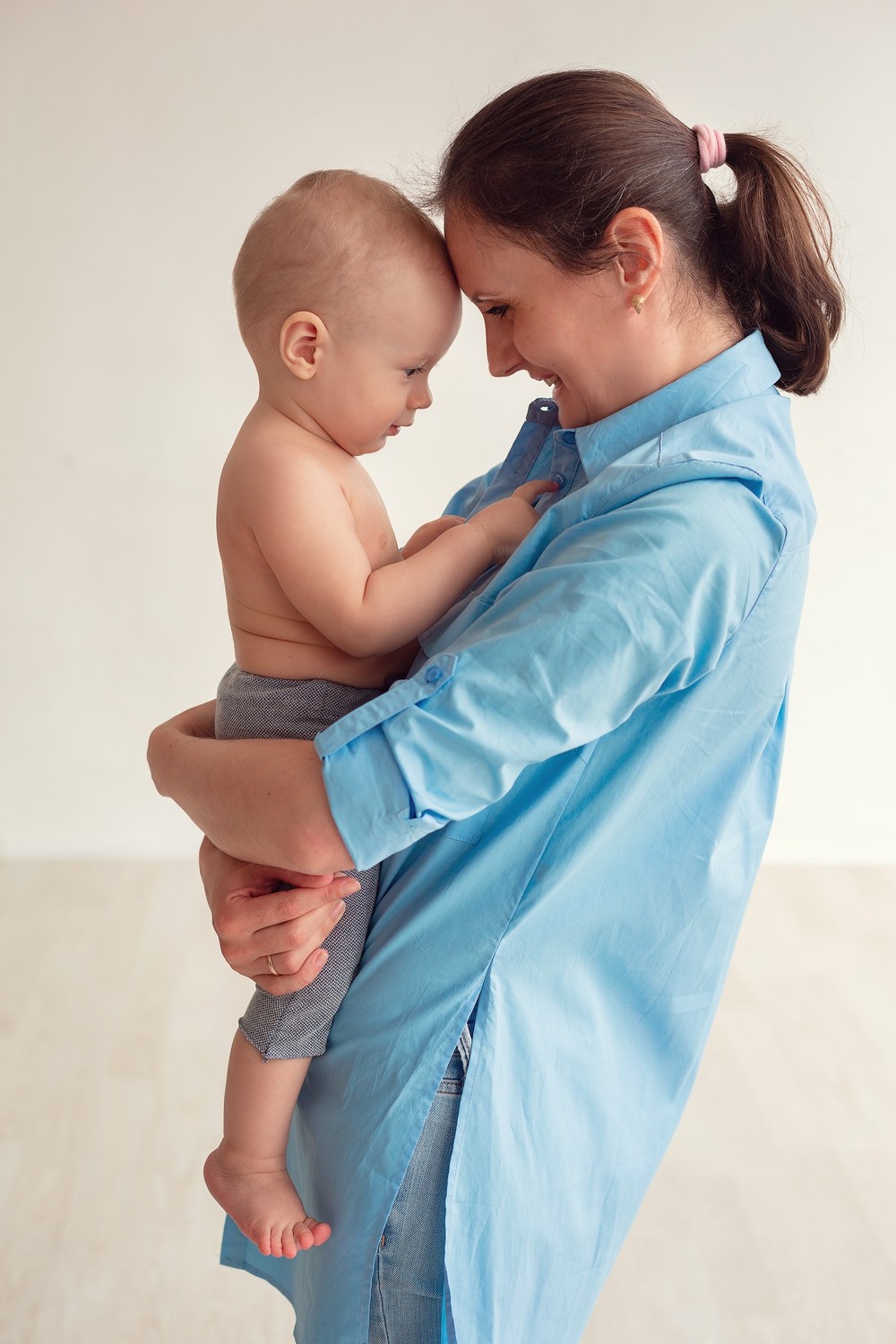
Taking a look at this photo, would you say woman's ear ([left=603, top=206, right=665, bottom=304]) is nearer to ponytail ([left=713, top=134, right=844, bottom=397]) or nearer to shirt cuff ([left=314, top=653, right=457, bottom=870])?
ponytail ([left=713, top=134, right=844, bottom=397])

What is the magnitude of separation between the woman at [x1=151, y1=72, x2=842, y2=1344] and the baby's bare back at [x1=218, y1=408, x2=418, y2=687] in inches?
4.7

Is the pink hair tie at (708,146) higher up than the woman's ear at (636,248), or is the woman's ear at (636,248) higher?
the pink hair tie at (708,146)

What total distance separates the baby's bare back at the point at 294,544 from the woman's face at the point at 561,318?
22cm

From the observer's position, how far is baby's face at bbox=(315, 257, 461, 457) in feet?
3.77

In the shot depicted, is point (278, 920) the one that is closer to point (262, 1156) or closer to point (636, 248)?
point (262, 1156)

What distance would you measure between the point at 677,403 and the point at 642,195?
18 cm

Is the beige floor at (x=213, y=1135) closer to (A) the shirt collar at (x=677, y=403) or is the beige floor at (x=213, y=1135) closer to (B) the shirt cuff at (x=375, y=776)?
(B) the shirt cuff at (x=375, y=776)

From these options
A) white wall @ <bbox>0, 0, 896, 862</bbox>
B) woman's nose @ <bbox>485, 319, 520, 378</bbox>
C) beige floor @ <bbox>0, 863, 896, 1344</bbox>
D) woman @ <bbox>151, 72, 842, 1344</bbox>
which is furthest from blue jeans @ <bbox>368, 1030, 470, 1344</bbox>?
white wall @ <bbox>0, 0, 896, 862</bbox>

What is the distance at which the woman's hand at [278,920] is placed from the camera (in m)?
1.02

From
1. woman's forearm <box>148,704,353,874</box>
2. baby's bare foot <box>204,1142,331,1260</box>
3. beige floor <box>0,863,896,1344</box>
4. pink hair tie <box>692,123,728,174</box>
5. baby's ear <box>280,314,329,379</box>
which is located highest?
pink hair tie <box>692,123,728,174</box>

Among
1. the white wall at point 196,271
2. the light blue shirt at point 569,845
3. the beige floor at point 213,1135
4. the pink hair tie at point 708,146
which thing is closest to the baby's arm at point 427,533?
the light blue shirt at point 569,845

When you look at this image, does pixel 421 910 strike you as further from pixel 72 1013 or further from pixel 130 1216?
pixel 72 1013

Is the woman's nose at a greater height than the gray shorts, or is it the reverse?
the woman's nose

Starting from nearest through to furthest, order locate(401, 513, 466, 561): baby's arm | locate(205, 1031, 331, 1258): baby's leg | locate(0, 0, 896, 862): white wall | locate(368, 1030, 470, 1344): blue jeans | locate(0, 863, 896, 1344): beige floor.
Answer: locate(368, 1030, 470, 1344): blue jeans < locate(205, 1031, 331, 1258): baby's leg < locate(401, 513, 466, 561): baby's arm < locate(0, 863, 896, 1344): beige floor < locate(0, 0, 896, 862): white wall
